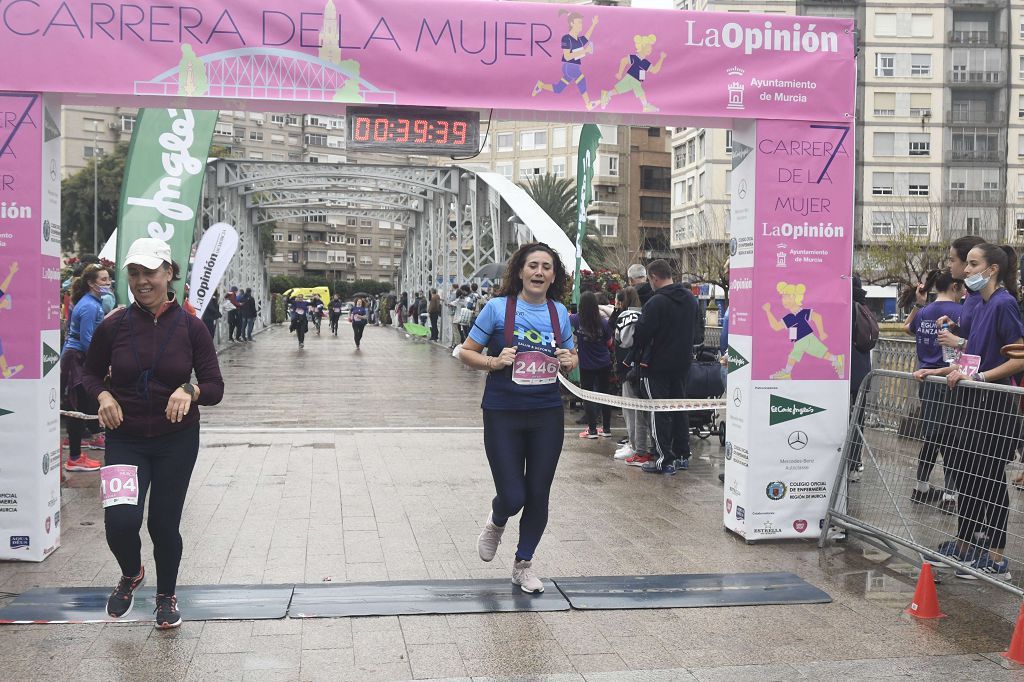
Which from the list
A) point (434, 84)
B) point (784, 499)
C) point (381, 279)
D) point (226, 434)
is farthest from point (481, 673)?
point (381, 279)

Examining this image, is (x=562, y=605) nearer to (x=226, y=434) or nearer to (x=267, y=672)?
(x=267, y=672)

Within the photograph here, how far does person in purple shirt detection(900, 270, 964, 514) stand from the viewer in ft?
20.9

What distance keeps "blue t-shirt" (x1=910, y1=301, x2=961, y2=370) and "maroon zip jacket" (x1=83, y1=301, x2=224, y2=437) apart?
5.94 m

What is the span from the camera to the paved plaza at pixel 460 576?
4727 millimetres

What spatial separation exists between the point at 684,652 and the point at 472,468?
5.28 meters

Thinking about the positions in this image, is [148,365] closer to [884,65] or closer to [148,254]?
[148,254]

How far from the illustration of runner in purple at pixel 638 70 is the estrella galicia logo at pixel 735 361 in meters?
1.85

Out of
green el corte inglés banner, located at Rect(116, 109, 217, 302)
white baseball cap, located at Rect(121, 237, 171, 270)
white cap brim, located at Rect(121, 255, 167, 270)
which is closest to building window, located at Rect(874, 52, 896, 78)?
green el corte inglés banner, located at Rect(116, 109, 217, 302)

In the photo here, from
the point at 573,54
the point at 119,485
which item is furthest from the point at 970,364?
the point at 119,485

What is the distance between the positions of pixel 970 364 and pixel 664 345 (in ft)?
13.0

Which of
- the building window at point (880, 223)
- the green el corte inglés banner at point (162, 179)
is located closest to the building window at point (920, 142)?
the building window at point (880, 223)

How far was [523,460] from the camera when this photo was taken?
5.87 meters

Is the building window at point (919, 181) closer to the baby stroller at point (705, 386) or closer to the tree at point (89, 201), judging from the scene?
the tree at point (89, 201)

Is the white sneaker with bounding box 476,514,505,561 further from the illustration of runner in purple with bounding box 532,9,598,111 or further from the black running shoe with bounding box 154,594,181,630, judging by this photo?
the illustration of runner in purple with bounding box 532,9,598,111
